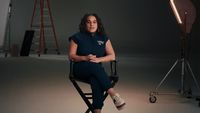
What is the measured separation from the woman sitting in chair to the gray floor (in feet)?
2.80

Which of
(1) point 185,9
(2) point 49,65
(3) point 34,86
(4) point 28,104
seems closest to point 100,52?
(4) point 28,104

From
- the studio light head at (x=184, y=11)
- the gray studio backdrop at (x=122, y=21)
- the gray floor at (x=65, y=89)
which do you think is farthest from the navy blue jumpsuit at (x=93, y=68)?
the gray studio backdrop at (x=122, y=21)

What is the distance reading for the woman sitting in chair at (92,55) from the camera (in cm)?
382

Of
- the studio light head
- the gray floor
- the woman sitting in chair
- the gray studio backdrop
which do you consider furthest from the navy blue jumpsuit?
the gray studio backdrop

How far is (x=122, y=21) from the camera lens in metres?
14.7

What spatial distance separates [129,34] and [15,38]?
3375 millimetres

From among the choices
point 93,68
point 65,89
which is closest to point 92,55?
point 93,68

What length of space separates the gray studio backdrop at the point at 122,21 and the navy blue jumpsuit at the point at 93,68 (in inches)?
386

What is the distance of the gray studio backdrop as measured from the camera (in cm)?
1425

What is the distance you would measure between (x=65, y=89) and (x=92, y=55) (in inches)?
89.9

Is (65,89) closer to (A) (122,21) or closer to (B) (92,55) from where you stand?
(B) (92,55)

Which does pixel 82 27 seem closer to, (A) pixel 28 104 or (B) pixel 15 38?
(A) pixel 28 104

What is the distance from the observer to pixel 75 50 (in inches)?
158

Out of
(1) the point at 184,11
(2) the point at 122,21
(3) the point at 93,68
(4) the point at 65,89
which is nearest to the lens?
(3) the point at 93,68
